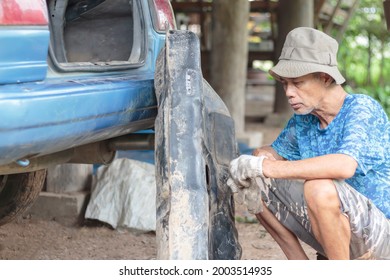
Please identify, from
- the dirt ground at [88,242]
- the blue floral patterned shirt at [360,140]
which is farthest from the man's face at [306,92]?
the dirt ground at [88,242]

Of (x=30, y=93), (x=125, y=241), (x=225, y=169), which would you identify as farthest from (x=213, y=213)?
(x=125, y=241)

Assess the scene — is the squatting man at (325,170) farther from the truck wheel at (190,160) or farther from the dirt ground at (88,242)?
the dirt ground at (88,242)

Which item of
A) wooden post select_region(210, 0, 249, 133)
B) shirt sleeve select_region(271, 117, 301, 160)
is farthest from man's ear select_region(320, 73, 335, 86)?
wooden post select_region(210, 0, 249, 133)

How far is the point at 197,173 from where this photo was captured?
3.07 meters

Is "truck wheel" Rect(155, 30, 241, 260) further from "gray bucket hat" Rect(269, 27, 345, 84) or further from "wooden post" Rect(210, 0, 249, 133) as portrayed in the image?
"wooden post" Rect(210, 0, 249, 133)

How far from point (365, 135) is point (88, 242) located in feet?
8.38

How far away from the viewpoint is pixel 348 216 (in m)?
3.18

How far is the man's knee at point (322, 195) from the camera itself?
3080 millimetres

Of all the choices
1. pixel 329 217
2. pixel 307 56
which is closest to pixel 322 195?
pixel 329 217

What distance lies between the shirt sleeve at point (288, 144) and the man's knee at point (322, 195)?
0.61 m

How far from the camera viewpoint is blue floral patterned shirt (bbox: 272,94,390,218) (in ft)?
10.4

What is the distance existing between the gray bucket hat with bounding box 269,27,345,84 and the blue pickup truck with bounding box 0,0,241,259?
16.2 inches
